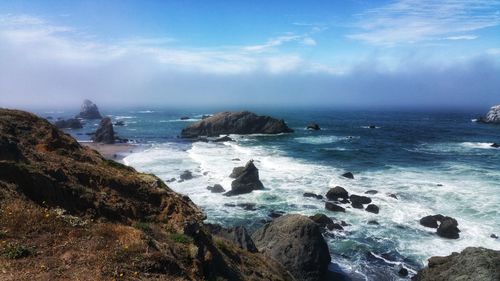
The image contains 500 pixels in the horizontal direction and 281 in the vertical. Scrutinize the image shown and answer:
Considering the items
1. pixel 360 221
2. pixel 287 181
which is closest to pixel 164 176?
pixel 287 181

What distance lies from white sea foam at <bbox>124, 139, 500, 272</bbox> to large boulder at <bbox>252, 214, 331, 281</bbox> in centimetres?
285

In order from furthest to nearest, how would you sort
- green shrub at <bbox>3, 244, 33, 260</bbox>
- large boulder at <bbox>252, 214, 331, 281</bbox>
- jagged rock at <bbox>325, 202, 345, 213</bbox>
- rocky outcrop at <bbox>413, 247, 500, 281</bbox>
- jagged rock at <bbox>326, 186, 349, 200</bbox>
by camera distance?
1. jagged rock at <bbox>326, 186, 349, 200</bbox>
2. jagged rock at <bbox>325, 202, 345, 213</bbox>
3. large boulder at <bbox>252, 214, 331, 281</bbox>
4. rocky outcrop at <bbox>413, 247, 500, 281</bbox>
5. green shrub at <bbox>3, 244, 33, 260</bbox>

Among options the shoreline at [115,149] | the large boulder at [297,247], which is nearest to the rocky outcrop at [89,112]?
the shoreline at [115,149]

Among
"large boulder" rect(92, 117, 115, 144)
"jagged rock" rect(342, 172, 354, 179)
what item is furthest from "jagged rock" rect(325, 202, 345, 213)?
"large boulder" rect(92, 117, 115, 144)

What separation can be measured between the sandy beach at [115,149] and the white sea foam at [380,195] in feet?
11.8

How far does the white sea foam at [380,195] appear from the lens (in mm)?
33188

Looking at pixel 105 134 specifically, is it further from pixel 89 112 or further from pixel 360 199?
pixel 89 112

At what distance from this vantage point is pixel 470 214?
124 ft

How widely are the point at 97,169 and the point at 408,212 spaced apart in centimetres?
3068

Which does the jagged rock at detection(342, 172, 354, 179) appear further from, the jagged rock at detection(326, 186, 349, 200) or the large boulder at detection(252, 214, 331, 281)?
the large boulder at detection(252, 214, 331, 281)

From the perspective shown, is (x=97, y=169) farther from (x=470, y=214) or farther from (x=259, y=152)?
(x=259, y=152)

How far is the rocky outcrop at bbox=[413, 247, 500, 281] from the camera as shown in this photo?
73.7ft

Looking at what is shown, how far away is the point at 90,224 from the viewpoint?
13711 mm

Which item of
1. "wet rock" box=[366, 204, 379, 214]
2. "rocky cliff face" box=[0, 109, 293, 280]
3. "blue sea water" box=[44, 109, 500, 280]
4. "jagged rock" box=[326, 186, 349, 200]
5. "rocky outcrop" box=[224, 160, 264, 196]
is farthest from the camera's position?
"rocky outcrop" box=[224, 160, 264, 196]
